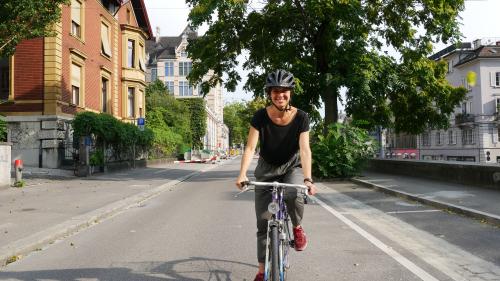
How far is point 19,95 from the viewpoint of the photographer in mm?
24312

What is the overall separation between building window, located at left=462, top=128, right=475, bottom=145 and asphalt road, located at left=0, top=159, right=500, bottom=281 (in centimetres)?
5329

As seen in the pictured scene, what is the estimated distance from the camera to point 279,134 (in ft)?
15.0

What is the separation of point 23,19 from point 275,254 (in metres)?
15.3

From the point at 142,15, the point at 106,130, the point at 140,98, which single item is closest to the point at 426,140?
the point at 142,15

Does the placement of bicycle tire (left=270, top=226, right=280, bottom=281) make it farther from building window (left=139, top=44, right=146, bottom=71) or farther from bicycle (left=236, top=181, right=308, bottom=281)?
building window (left=139, top=44, right=146, bottom=71)

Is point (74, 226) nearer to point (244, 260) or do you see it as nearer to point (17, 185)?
point (244, 260)

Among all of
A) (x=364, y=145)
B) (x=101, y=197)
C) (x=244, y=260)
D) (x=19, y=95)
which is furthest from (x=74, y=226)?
(x=19, y=95)

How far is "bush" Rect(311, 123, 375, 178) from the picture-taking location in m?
20.2

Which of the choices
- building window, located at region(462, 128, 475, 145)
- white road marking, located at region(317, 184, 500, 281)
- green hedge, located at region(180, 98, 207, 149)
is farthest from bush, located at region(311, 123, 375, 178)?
green hedge, located at region(180, 98, 207, 149)

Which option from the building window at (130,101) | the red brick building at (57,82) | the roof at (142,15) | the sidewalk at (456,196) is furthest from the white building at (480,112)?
the sidewalk at (456,196)

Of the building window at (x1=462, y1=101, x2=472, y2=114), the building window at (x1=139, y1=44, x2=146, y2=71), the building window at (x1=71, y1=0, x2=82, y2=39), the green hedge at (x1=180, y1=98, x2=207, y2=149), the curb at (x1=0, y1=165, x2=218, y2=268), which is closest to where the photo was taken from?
the curb at (x1=0, y1=165, x2=218, y2=268)

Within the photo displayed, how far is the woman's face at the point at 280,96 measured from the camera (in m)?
4.46

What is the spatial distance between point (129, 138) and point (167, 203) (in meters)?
17.4

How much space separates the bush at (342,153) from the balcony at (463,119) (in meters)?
43.6
